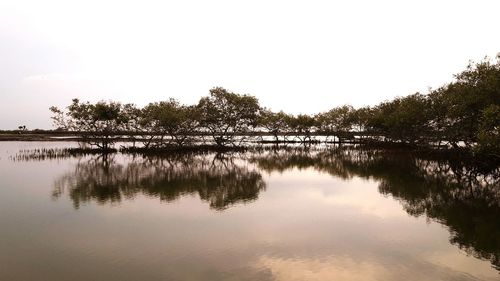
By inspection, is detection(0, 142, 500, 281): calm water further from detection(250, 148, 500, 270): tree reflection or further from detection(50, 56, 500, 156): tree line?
detection(50, 56, 500, 156): tree line

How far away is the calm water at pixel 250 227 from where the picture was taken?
1205cm

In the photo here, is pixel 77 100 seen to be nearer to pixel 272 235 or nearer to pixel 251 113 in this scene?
pixel 251 113

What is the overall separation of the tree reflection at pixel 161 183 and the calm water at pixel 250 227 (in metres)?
0.14

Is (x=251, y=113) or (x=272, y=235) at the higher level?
(x=251, y=113)

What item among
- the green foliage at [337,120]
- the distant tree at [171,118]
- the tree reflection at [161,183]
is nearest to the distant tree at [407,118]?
the green foliage at [337,120]

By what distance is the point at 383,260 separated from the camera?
42.0ft

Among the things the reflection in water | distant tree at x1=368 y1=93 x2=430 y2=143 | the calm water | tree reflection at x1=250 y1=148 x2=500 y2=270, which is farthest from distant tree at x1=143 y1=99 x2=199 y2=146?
distant tree at x1=368 y1=93 x2=430 y2=143

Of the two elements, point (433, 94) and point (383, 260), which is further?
Result: point (433, 94)

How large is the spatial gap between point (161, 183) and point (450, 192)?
2082 centimetres

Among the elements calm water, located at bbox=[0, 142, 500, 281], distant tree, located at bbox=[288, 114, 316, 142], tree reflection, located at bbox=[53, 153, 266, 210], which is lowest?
calm water, located at bbox=[0, 142, 500, 281]

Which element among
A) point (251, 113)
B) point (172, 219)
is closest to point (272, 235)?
point (172, 219)

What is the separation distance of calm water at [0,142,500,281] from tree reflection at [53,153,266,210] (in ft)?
0.47

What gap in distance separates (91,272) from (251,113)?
60.7 metres

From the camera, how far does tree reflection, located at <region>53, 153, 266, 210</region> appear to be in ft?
78.6
